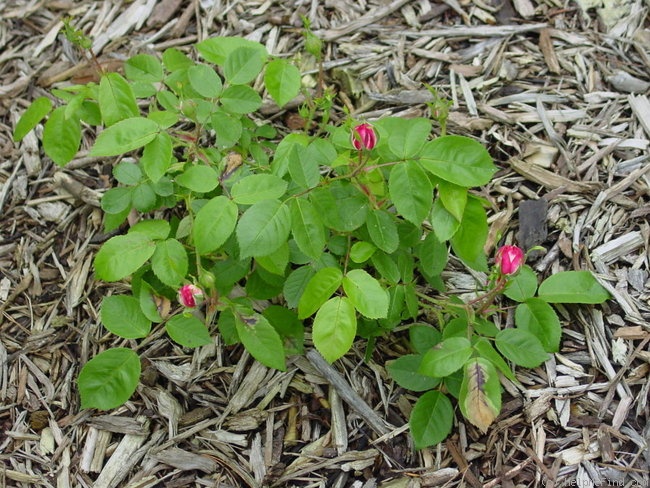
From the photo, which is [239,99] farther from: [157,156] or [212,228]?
[212,228]

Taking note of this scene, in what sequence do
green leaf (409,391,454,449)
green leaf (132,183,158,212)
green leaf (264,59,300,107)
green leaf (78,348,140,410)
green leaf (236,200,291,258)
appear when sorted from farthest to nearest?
1. green leaf (264,59,300,107)
2. green leaf (132,183,158,212)
3. green leaf (409,391,454,449)
4. green leaf (78,348,140,410)
5. green leaf (236,200,291,258)

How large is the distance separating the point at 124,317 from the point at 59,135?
0.75 m

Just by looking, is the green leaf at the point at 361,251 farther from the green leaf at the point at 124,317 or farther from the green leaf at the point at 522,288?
the green leaf at the point at 124,317

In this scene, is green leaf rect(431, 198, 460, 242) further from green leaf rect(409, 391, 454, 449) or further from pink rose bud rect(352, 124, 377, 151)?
green leaf rect(409, 391, 454, 449)

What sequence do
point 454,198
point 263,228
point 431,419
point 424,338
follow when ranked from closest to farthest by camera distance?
point 263,228, point 454,198, point 431,419, point 424,338

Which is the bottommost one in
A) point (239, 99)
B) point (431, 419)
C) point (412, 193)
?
point (431, 419)

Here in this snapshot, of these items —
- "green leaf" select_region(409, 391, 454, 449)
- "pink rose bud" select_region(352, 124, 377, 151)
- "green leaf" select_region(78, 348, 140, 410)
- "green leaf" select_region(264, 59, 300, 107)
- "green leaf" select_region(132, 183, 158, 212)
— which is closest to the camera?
"pink rose bud" select_region(352, 124, 377, 151)

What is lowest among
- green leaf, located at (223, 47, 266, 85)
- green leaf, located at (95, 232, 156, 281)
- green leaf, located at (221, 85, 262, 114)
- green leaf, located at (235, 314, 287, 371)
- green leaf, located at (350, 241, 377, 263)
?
green leaf, located at (235, 314, 287, 371)

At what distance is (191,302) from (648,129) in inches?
81.3

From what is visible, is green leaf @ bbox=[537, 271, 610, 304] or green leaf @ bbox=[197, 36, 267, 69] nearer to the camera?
green leaf @ bbox=[537, 271, 610, 304]

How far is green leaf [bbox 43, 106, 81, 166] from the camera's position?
2279 mm

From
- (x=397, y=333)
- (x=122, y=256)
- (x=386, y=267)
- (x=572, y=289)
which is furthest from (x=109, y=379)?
(x=572, y=289)

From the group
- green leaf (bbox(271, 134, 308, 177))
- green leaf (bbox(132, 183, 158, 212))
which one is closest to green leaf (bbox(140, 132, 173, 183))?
green leaf (bbox(132, 183, 158, 212))

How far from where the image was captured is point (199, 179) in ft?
6.65
